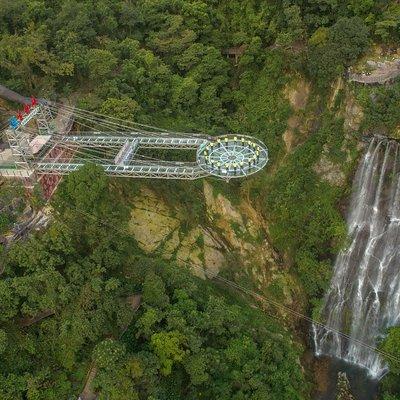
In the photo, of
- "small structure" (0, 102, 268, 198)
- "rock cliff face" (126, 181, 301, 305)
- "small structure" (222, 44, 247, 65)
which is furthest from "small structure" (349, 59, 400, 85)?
"rock cliff face" (126, 181, 301, 305)

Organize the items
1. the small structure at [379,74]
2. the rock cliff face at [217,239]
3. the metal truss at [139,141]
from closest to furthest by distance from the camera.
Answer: the metal truss at [139,141] < the small structure at [379,74] < the rock cliff face at [217,239]

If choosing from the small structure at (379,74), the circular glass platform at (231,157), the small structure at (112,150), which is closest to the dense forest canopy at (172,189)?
the small structure at (379,74)

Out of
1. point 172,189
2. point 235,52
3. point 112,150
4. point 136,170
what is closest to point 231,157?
point 172,189

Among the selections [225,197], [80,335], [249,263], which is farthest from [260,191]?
[80,335]

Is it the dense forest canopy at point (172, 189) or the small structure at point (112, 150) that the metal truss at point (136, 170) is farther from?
the dense forest canopy at point (172, 189)

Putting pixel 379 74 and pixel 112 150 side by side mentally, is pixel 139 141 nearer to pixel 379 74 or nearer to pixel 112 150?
pixel 112 150

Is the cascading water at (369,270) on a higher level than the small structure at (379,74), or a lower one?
lower
